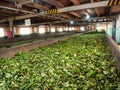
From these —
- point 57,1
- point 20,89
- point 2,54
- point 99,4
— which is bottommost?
point 20,89

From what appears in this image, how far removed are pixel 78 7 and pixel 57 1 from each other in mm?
999

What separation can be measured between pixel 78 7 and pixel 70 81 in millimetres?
3844

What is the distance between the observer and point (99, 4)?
4883 mm

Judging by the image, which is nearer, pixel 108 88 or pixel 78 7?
A: pixel 108 88

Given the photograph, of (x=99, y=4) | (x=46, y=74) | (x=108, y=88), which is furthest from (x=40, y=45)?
(x=108, y=88)

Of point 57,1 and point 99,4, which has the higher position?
point 57,1

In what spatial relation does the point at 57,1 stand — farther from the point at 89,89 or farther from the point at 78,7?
the point at 89,89

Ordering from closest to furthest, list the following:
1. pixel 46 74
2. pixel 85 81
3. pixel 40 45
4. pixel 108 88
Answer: pixel 108 88 → pixel 85 81 → pixel 46 74 → pixel 40 45

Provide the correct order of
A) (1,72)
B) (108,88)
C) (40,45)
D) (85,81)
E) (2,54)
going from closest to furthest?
(108,88), (85,81), (1,72), (2,54), (40,45)

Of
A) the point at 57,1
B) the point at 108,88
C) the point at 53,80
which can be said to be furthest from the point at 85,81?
the point at 57,1

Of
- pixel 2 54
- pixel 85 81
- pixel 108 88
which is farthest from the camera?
pixel 2 54

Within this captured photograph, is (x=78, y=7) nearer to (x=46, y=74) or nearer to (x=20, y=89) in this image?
(x=46, y=74)

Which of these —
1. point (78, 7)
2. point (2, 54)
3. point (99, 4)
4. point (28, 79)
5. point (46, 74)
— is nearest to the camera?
point (28, 79)

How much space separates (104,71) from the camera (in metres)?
2.78
